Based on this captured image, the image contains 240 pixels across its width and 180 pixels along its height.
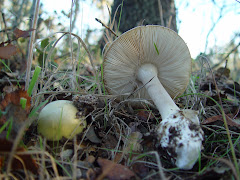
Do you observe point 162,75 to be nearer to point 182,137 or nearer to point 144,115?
point 144,115

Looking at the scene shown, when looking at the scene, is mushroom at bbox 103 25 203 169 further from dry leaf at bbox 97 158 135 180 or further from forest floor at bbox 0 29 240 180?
dry leaf at bbox 97 158 135 180

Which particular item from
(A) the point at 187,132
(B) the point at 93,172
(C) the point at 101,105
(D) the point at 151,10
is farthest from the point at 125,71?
(D) the point at 151,10

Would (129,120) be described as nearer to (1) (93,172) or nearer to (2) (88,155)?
(2) (88,155)

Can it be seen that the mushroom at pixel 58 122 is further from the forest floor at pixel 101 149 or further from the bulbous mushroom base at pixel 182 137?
the bulbous mushroom base at pixel 182 137

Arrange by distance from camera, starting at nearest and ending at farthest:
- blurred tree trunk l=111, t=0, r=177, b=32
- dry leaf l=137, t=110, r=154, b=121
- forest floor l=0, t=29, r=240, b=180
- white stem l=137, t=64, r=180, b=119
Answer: forest floor l=0, t=29, r=240, b=180 < white stem l=137, t=64, r=180, b=119 < dry leaf l=137, t=110, r=154, b=121 < blurred tree trunk l=111, t=0, r=177, b=32

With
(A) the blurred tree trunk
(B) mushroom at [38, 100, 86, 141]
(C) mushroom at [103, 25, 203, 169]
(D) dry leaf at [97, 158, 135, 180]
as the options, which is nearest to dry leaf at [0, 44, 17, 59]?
(B) mushroom at [38, 100, 86, 141]

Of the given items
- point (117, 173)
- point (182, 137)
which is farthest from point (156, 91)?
point (117, 173)

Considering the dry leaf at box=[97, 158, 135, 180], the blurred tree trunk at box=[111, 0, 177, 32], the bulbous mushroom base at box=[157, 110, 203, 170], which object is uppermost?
the blurred tree trunk at box=[111, 0, 177, 32]
